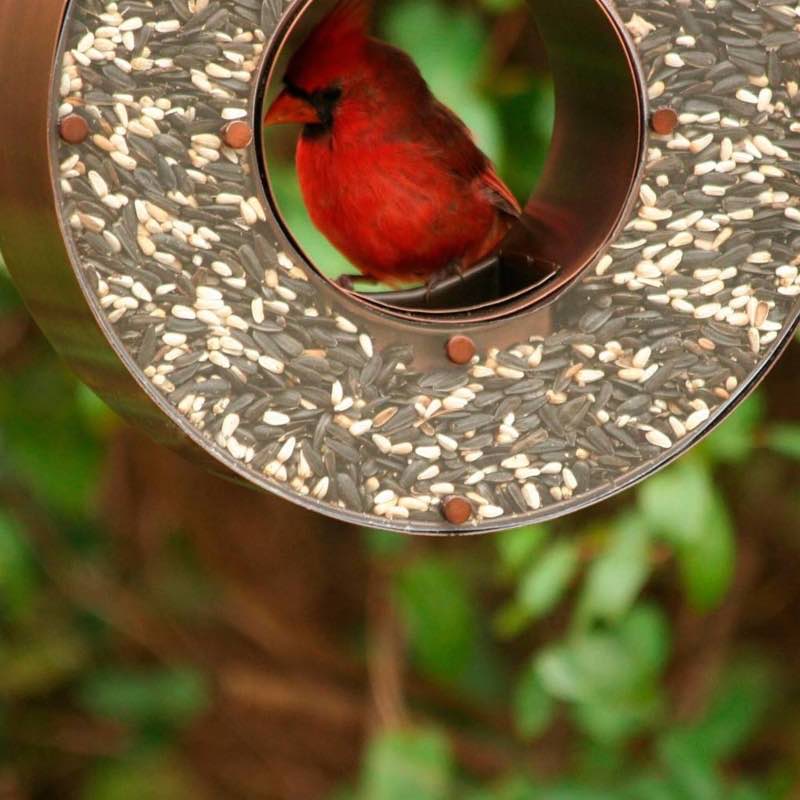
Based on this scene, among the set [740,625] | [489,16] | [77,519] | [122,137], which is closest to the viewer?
[122,137]

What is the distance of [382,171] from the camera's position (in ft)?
6.78

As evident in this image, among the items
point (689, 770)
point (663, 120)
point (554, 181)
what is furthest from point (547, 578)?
point (663, 120)

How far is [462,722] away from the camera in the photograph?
430 cm

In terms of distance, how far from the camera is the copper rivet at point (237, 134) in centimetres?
153

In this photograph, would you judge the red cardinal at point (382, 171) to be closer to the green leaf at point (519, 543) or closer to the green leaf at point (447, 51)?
the green leaf at point (447, 51)

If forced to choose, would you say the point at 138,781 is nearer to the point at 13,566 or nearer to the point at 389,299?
the point at 13,566

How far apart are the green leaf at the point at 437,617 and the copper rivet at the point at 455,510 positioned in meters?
1.79

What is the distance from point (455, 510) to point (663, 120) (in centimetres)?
48

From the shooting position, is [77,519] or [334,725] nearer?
[77,519]

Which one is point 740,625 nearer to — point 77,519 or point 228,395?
point 77,519

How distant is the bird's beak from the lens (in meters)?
1.95

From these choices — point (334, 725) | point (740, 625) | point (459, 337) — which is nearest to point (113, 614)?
point (334, 725)

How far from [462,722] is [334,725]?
0.40m

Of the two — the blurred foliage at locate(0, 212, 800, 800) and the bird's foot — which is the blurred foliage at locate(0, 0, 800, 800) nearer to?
the blurred foliage at locate(0, 212, 800, 800)
